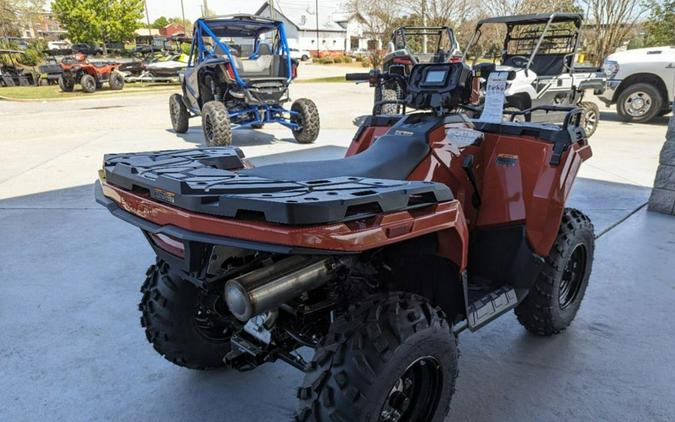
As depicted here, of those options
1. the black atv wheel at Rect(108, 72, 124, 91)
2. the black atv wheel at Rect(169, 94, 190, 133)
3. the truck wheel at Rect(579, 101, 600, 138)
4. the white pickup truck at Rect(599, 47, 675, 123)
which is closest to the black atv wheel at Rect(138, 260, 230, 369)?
the black atv wheel at Rect(169, 94, 190, 133)

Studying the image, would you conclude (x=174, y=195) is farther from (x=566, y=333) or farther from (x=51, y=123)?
(x=51, y=123)

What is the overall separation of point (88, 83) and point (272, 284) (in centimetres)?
2060

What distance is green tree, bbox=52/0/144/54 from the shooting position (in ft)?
114

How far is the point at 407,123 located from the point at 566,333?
5.12ft

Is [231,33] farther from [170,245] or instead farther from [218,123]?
[170,245]

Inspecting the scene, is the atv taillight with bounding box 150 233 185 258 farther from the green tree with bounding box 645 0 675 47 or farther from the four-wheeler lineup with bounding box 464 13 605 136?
the green tree with bounding box 645 0 675 47

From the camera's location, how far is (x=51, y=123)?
1121 centimetres

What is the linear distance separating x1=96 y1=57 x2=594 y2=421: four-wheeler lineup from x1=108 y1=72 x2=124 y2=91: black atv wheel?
19.8 m

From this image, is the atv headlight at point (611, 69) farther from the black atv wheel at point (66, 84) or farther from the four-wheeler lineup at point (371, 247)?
the black atv wheel at point (66, 84)

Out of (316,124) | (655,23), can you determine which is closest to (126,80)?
(316,124)

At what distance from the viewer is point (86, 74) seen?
19.5 metres

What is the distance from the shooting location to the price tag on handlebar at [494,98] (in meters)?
2.54

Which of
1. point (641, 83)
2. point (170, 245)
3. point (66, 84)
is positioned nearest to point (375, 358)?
point (170, 245)

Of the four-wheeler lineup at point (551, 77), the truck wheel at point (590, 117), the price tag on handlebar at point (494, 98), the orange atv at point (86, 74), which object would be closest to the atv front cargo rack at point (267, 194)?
the price tag on handlebar at point (494, 98)
